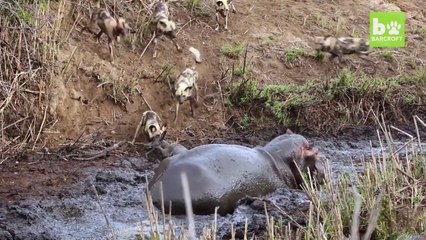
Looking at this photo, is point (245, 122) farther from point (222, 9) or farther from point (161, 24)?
point (222, 9)

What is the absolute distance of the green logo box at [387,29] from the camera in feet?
38.8

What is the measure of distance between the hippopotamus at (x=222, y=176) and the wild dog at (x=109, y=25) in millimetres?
3372

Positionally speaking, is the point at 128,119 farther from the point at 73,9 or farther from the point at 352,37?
the point at 352,37

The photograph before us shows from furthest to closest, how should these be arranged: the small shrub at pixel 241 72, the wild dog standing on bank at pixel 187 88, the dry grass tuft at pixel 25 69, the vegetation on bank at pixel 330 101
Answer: the small shrub at pixel 241 72, the vegetation on bank at pixel 330 101, the wild dog standing on bank at pixel 187 88, the dry grass tuft at pixel 25 69

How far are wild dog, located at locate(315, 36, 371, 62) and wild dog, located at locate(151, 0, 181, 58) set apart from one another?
2.24 metres

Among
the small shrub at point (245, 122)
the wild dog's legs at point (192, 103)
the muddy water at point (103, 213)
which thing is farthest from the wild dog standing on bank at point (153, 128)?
the small shrub at point (245, 122)

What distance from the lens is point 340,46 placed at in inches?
429

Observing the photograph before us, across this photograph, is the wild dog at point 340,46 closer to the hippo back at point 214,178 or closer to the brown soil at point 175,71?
the brown soil at point 175,71

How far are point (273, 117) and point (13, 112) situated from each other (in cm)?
314

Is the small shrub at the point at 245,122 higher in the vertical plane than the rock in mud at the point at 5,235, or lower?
lower

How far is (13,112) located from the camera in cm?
786

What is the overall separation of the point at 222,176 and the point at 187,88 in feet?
10.7

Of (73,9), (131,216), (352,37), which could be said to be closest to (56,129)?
(73,9)

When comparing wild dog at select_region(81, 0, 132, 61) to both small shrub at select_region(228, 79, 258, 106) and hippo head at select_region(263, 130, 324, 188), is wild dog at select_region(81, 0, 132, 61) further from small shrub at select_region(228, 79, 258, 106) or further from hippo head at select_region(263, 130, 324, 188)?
hippo head at select_region(263, 130, 324, 188)
